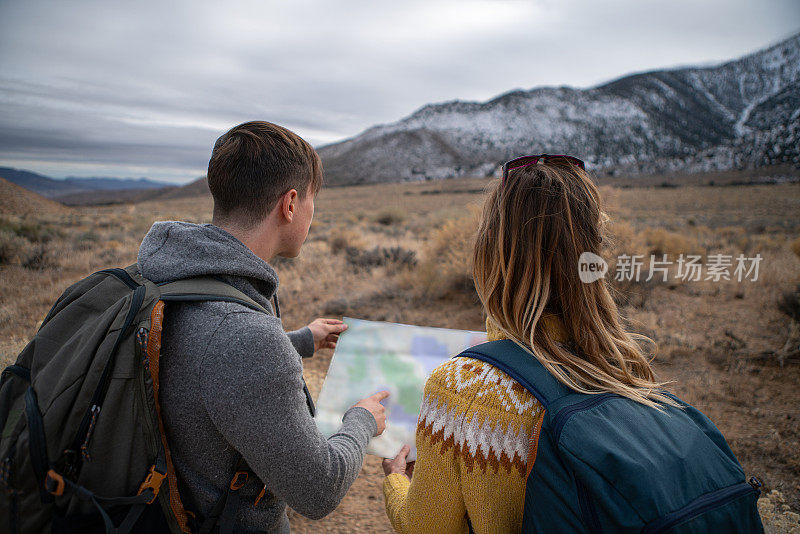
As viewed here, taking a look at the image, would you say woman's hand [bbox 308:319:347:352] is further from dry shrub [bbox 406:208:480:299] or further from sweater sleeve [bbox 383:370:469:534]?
dry shrub [bbox 406:208:480:299]

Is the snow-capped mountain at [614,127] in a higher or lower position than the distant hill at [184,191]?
higher

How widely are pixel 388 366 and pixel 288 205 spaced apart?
1349 mm

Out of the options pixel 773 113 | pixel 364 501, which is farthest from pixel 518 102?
pixel 364 501

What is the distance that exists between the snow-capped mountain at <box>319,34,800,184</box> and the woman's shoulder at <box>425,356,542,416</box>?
84602 millimetres

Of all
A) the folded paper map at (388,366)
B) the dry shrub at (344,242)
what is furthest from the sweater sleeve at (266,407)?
the dry shrub at (344,242)

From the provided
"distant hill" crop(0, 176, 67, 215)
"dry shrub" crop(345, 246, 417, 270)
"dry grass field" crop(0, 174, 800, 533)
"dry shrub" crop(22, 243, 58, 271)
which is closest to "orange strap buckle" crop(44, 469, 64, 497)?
"dry grass field" crop(0, 174, 800, 533)

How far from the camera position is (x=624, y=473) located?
2.93ft

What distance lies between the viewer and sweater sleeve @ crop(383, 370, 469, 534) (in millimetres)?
1151

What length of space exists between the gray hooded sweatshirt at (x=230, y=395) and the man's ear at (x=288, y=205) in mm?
209

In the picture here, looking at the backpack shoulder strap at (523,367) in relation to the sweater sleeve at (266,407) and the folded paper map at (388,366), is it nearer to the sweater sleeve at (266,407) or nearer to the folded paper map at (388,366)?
the sweater sleeve at (266,407)

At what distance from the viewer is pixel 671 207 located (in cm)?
2634

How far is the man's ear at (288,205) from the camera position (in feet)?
4.86

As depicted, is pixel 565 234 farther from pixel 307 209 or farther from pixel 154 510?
pixel 154 510

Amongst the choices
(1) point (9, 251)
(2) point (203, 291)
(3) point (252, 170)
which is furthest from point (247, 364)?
(1) point (9, 251)
